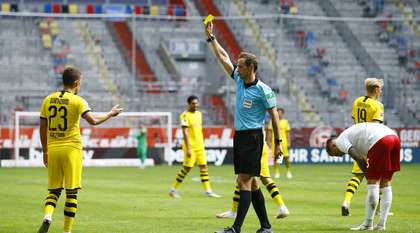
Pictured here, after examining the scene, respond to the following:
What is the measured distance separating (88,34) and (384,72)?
14960mm

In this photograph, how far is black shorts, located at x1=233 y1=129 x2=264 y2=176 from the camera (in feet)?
43.9

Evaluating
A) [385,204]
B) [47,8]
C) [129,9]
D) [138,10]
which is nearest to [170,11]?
[138,10]

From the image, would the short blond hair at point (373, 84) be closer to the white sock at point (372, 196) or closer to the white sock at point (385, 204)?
the white sock at point (385, 204)

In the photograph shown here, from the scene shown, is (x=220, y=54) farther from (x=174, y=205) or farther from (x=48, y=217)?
(x=174, y=205)

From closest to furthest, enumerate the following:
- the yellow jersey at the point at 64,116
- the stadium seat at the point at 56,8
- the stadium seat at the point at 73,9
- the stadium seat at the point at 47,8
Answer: the yellow jersey at the point at 64,116 < the stadium seat at the point at 47,8 < the stadium seat at the point at 56,8 < the stadium seat at the point at 73,9

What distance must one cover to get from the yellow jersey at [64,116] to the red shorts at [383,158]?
13.0ft

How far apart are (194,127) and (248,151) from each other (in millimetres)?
10492

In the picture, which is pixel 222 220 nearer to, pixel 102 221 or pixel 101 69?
pixel 102 221

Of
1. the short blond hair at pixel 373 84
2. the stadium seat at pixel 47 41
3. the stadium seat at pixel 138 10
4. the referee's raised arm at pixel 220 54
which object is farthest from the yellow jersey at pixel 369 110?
the stadium seat at pixel 138 10

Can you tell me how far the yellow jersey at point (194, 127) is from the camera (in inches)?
933

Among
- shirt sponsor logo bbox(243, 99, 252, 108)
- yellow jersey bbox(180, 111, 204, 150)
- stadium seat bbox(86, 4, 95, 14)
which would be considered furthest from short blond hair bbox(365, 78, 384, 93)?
stadium seat bbox(86, 4, 95, 14)

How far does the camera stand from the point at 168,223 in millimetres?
15828

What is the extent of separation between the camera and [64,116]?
1325cm

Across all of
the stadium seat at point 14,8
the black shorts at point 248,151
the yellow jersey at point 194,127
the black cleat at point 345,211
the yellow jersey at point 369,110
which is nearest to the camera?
the black shorts at point 248,151
